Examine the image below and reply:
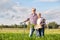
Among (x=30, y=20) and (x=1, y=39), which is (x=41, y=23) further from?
(x=1, y=39)

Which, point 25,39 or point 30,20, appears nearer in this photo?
point 25,39

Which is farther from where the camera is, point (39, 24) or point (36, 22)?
point (36, 22)

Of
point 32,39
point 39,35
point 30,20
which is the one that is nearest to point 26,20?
point 30,20

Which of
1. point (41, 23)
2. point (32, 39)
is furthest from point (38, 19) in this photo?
point (32, 39)

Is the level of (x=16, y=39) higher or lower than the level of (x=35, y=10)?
lower

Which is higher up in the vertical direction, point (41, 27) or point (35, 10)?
point (35, 10)

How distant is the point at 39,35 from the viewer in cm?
1334

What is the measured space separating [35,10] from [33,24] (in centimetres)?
75

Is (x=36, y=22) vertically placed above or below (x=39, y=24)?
above

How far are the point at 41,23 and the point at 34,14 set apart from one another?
24.2 inches

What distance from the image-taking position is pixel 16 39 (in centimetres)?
1133

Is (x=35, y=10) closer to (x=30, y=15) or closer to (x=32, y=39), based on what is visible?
(x=30, y=15)

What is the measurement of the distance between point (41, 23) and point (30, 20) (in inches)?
23.8

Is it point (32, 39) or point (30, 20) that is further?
point (30, 20)
